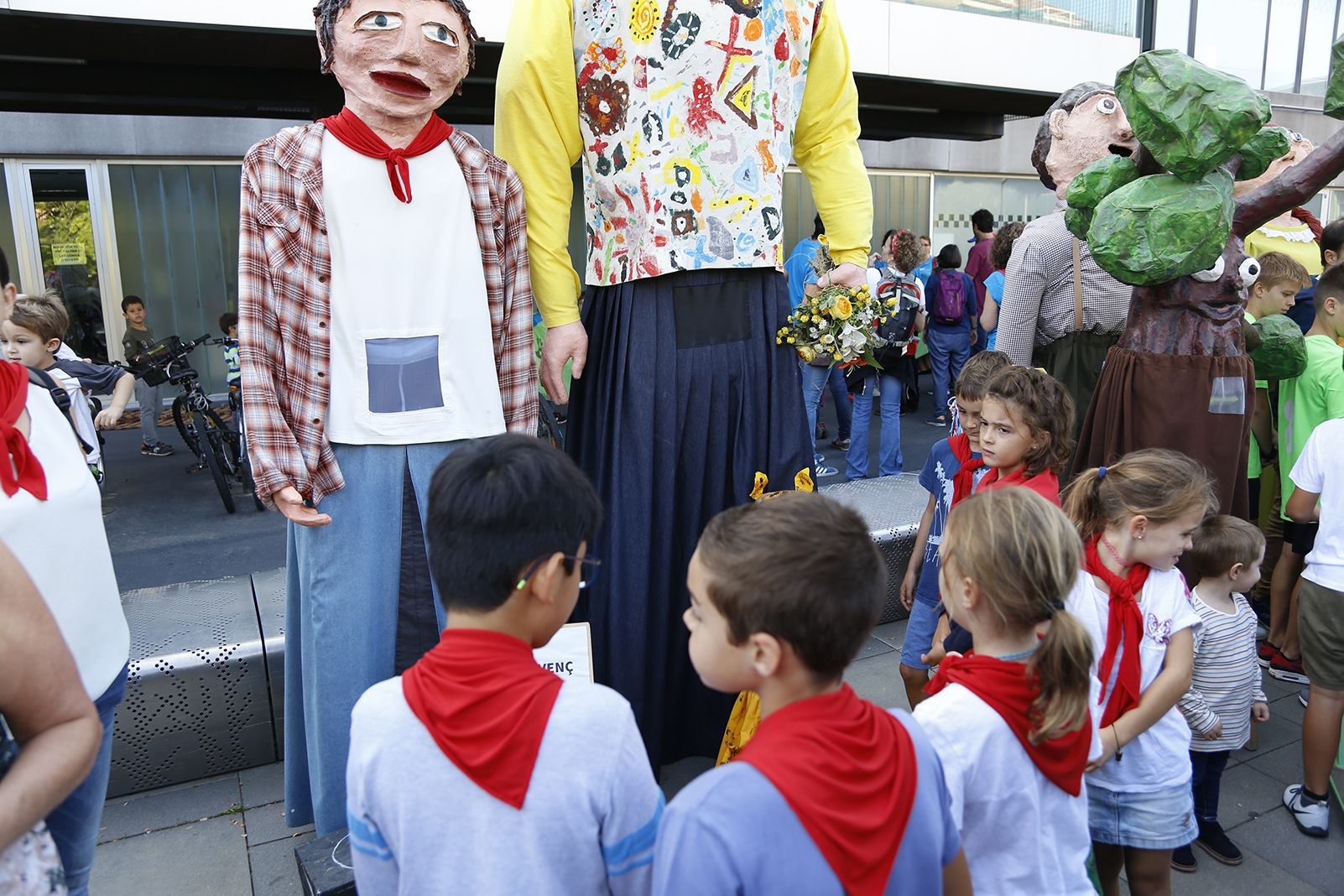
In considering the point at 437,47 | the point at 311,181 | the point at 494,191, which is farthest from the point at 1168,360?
the point at 311,181

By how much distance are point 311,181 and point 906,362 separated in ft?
19.0

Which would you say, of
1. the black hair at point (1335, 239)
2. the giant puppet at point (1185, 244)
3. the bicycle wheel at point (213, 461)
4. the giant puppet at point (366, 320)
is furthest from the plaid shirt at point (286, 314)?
the bicycle wheel at point (213, 461)

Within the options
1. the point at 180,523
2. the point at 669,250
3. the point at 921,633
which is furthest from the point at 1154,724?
the point at 180,523

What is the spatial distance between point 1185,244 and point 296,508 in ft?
7.19

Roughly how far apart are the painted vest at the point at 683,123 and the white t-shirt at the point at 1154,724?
1143 mm

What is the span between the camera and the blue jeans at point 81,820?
61.1 inches

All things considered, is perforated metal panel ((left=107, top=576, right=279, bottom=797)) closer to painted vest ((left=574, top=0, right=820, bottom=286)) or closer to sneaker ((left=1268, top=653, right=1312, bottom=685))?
painted vest ((left=574, top=0, right=820, bottom=286))

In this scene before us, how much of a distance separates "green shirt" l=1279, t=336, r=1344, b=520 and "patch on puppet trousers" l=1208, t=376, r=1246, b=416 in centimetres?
72

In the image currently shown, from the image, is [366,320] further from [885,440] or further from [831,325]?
[885,440]

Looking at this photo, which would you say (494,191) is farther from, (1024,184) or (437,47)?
(1024,184)

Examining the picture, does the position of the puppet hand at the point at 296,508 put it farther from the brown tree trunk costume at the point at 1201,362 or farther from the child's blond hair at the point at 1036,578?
the brown tree trunk costume at the point at 1201,362

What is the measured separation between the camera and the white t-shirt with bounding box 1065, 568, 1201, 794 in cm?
196

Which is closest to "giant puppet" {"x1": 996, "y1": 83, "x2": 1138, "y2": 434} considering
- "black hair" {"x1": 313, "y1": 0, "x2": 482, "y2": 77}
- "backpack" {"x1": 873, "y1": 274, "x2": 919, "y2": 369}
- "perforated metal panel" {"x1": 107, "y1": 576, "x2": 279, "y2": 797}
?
"black hair" {"x1": 313, "y1": 0, "x2": 482, "y2": 77}

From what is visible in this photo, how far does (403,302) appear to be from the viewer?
2.10m
